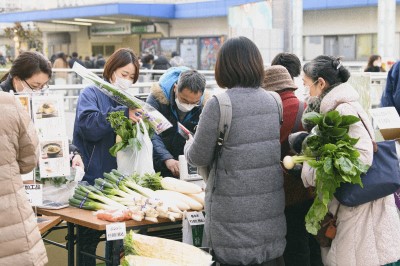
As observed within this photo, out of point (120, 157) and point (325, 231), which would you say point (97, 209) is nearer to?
point (120, 157)

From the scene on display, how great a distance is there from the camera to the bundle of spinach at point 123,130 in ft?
12.7

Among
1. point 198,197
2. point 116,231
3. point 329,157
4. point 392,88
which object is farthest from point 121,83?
point 392,88

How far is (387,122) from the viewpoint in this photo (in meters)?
3.94

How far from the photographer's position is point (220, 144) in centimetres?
289

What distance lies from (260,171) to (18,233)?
1.13 meters

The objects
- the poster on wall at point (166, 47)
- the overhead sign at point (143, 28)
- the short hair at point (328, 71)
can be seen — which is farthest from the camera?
the overhead sign at point (143, 28)

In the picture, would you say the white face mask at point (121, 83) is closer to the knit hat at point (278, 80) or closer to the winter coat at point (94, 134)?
the winter coat at point (94, 134)

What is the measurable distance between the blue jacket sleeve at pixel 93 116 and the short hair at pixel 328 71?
49.9 inches

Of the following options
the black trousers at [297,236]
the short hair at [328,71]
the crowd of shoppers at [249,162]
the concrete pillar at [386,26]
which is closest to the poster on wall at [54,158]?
the crowd of shoppers at [249,162]

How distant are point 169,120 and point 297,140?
1245 millimetres

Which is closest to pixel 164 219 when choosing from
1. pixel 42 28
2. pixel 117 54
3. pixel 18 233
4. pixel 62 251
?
pixel 18 233

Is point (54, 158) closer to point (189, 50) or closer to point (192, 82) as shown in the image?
point (192, 82)

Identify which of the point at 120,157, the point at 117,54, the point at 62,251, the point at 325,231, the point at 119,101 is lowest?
the point at 62,251

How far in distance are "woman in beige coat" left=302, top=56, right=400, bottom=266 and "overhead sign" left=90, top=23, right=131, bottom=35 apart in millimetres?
26184
